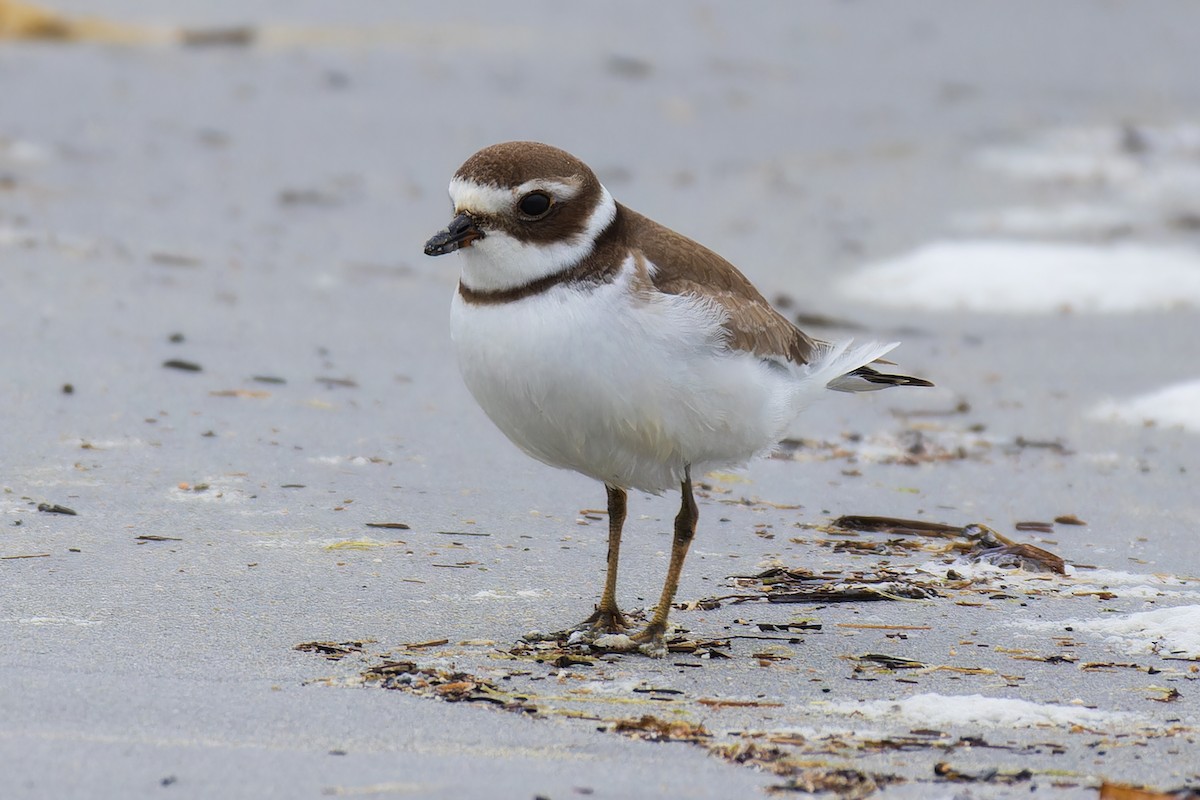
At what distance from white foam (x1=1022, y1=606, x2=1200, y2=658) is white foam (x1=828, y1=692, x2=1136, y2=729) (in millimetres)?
531

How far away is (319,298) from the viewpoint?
306 inches

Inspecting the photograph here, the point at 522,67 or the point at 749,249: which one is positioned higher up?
the point at 522,67

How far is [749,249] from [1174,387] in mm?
2925

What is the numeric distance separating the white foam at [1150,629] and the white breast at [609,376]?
1.00 metres

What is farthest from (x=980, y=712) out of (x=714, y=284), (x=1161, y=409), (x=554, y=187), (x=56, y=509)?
(x=1161, y=409)

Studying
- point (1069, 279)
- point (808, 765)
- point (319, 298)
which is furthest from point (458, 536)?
point (1069, 279)

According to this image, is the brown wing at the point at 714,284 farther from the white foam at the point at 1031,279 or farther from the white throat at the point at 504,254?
the white foam at the point at 1031,279

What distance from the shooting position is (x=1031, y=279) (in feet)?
27.7

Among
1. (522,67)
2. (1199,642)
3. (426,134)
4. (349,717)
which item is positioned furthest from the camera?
(522,67)

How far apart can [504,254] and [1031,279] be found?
5.07m

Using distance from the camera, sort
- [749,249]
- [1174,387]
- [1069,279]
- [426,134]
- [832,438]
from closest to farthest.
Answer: [832,438]
[1174,387]
[1069,279]
[749,249]
[426,134]

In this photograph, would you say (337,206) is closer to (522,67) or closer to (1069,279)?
(522,67)

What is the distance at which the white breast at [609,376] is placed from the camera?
12.7ft

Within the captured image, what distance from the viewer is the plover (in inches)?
153
